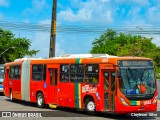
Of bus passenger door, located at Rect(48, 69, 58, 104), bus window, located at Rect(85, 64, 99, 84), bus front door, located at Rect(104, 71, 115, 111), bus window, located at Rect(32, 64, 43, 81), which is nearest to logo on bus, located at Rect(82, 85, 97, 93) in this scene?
bus window, located at Rect(85, 64, 99, 84)

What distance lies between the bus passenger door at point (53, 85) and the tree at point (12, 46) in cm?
6551

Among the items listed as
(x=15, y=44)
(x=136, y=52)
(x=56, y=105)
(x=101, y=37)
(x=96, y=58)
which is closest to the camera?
(x=96, y=58)

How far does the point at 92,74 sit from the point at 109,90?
1.35m

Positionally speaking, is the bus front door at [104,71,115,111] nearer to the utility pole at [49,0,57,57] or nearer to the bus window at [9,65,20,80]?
the bus window at [9,65,20,80]

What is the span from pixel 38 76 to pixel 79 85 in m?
4.50

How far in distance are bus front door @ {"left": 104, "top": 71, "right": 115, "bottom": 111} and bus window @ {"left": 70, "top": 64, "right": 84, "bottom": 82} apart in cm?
171

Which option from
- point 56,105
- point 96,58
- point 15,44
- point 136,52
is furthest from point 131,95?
point 15,44

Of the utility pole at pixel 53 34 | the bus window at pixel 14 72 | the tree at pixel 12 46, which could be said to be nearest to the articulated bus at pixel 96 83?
the bus window at pixel 14 72

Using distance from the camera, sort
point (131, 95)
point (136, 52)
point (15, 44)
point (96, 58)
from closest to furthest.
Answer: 1. point (131, 95)
2. point (96, 58)
3. point (136, 52)
4. point (15, 44)

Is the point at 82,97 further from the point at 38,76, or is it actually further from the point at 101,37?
the point at 101,37

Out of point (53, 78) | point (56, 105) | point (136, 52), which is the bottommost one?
point (56, 105)

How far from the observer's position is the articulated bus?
16.5 metres

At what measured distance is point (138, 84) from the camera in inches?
653

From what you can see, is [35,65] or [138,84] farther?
[35,65]
